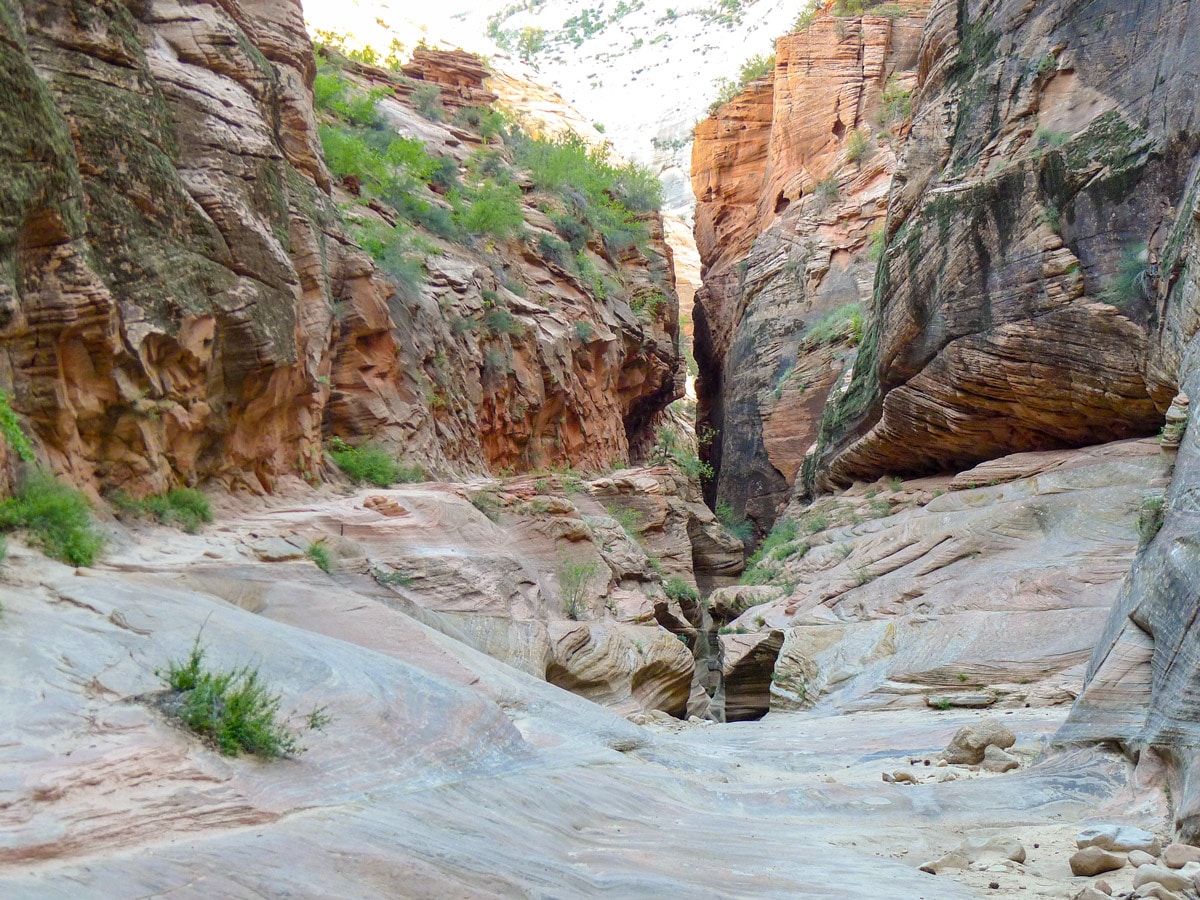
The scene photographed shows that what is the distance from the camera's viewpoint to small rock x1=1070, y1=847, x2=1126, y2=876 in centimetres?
409

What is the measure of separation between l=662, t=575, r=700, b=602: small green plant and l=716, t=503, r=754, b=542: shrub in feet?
35.0

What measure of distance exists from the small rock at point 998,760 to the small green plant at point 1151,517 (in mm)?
2122

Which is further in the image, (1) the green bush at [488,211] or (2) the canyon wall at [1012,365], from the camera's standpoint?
(1) the green bush at [488,211]

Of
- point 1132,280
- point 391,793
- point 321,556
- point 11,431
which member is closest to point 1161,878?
point 391,793

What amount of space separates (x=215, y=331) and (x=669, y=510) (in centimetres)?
1407

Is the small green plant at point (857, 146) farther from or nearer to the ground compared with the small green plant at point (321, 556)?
farther from the ground

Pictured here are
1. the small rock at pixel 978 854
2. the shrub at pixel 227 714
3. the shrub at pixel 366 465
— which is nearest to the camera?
the small rock at pixel 978 854

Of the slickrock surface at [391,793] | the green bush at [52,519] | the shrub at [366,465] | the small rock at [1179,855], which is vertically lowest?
the slickrock surface at [391,793]

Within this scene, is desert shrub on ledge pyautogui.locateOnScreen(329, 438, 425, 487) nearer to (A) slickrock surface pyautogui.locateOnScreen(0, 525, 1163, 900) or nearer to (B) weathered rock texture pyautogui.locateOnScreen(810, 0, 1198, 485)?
(A) slickrock surface pyautogui.locateOnScreen(0, 525, 1163, 900)

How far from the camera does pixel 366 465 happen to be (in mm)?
14500

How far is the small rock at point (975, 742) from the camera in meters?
7.65

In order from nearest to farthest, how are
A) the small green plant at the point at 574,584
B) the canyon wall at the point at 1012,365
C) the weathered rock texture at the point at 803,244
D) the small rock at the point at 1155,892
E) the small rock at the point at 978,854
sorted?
the small rock at the point at 1155,892 < the small rock at the point at 978,854 < the canyon wall at the point at 1012,365 < the small green plant at the point at 574,584 < the weathered rock texture at the point at 803,244

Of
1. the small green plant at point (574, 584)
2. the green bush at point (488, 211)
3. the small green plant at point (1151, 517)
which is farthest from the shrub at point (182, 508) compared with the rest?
the green bush at point (488, 211)

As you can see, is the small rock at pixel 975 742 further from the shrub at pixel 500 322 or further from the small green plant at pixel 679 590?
the shrub at pixel 500 322
